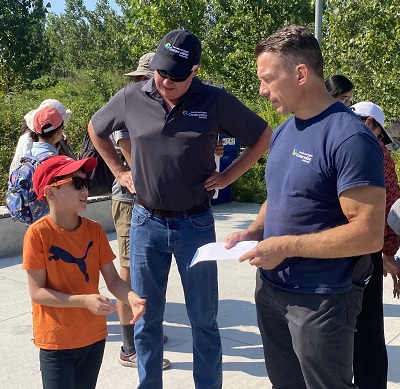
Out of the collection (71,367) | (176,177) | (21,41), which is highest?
(21,41)

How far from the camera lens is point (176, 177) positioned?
10.7 ft

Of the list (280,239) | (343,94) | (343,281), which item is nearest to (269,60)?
(280,239)

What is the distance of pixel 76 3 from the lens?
48594mm

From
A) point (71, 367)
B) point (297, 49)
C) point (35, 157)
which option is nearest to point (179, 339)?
point (35, 157)

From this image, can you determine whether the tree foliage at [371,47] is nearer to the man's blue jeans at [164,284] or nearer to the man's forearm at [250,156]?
the man's forearm at [250,156]

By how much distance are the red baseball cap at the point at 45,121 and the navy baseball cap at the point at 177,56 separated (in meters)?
1.43

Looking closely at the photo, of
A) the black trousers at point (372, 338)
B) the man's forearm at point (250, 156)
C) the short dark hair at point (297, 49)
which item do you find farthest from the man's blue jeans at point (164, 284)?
the short dark hair at point (297, 49)

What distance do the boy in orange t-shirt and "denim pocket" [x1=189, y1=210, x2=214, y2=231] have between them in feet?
1.90

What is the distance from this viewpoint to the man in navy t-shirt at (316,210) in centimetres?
227

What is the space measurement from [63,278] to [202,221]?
891 millimetres

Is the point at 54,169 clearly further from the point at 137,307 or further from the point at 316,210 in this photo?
the point at 316,210

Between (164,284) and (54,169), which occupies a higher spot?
(54,169)

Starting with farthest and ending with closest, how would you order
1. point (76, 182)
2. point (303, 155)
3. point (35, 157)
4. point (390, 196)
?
point (35, 157), point (390, 196), point (76, 182), point (303, 155)

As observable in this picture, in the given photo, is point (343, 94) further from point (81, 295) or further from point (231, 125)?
point (81, 295)
